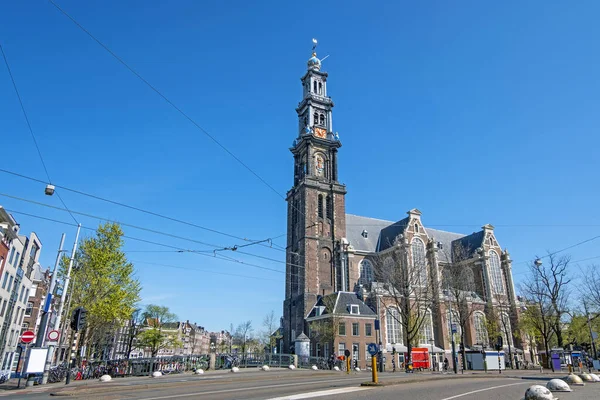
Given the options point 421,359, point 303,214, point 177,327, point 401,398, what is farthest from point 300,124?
point 177,327

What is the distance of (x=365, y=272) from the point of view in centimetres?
5728

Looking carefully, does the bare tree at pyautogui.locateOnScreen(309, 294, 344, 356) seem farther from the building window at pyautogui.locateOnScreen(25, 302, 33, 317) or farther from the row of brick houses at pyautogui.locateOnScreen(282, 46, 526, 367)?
the building window at pyautogui.locateOnScreen(25, 302, 33, 317)

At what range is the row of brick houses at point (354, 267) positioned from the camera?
45594mm

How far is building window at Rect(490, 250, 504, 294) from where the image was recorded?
200 feet

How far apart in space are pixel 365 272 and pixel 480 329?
58.8ft

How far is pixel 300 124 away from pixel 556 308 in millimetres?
44552

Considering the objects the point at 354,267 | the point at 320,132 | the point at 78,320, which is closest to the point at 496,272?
the point at 354,267

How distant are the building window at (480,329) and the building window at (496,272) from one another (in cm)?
692

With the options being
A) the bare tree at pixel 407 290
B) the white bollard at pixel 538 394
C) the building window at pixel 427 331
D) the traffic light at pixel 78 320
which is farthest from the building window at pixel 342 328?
the white bollard at pixel 538 394

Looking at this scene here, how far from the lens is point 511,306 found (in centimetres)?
5884

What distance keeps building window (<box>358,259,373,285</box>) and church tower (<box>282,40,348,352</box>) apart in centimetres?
341

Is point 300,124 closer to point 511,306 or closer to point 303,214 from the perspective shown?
point 303,214

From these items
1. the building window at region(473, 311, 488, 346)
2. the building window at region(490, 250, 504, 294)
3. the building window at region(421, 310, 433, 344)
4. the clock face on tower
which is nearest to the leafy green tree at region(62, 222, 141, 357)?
the building window at region(421, 310, 433, 344)

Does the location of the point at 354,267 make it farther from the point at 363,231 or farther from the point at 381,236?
the point at 381,236
